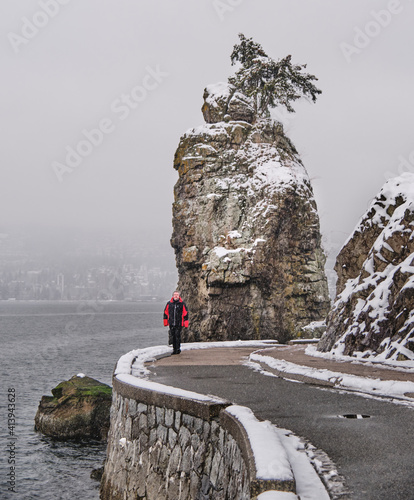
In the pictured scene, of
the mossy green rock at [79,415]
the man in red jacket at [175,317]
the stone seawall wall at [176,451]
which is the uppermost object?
the man in red jacket at [175,317]

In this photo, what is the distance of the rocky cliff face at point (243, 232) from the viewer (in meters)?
32.5

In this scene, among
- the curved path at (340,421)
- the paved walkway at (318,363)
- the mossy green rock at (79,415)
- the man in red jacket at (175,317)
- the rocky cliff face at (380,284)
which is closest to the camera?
the curved path at (340,421)

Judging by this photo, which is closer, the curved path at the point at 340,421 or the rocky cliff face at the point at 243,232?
the curved path at the point at 340,421

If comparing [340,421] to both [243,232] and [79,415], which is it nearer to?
[79,415]

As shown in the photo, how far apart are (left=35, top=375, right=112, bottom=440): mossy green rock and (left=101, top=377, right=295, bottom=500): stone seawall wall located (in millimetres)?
11996

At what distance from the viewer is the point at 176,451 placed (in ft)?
22.1

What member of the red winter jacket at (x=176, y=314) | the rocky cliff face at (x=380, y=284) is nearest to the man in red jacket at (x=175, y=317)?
the red winter jacket at (x=176, y=314)

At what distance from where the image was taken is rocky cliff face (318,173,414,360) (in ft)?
40.7

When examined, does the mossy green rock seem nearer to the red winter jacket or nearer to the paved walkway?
the paved walkway

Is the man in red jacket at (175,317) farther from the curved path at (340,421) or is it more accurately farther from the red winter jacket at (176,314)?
the curved path at (340,421)

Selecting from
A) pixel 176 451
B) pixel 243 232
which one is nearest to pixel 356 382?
pixel 176 451

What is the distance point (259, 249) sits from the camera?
3275 cm

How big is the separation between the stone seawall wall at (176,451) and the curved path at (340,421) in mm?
801

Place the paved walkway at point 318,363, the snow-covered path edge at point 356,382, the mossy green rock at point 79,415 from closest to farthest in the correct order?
the snow-covered path edge at point 356,382 < the paved walkway at point 318,363 < the mossy green rock at point 79,415
